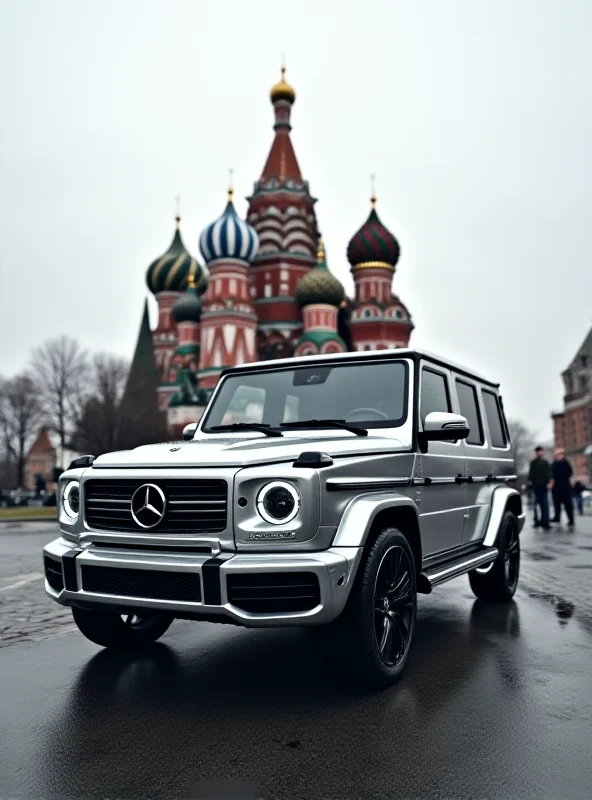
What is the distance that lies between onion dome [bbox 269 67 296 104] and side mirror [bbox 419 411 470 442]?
72.2 m

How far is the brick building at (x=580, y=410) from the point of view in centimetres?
7388

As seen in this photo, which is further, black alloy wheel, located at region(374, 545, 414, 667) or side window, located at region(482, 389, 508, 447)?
side window, located at region(482, 389, 508, 447)

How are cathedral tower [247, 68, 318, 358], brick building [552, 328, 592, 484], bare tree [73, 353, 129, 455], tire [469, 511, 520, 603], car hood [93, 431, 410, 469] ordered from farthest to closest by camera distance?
brick building [552, 328, 592, 484], cathedral tower [247, 68, 318, 358], bare tree [73, 353, 129, 455], tire [469, 511, 520, 603], car hood [93, 431, 410, 469]

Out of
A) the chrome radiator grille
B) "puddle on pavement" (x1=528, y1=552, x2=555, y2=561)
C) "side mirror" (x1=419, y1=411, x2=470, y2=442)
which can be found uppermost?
"side mirror" (x1=419, y1=411, x2=470, y2=442)

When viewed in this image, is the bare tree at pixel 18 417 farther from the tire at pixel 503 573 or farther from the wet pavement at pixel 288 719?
the wet pavement at pixel 288 719

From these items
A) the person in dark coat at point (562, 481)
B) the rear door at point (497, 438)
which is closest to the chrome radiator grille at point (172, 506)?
the rear door at point (497, 438)

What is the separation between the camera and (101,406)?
5188 centimetres

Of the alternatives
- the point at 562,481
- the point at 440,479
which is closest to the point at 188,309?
the point at 562,481

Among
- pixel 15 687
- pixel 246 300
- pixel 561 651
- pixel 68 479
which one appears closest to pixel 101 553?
pixel 68 479

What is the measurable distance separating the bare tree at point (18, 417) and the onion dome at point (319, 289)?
22.8 m

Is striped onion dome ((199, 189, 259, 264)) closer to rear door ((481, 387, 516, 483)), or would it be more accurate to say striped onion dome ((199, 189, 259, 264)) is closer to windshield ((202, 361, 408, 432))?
rear door ((481, 387, 516, 483))

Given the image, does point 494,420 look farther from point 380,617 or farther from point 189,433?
point 380,617

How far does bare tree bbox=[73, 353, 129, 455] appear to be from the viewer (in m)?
50.8

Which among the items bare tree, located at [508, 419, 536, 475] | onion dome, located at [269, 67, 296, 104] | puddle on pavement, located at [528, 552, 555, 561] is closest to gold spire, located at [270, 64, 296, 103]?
onion dome, located at [269, 67, 296, 104]
